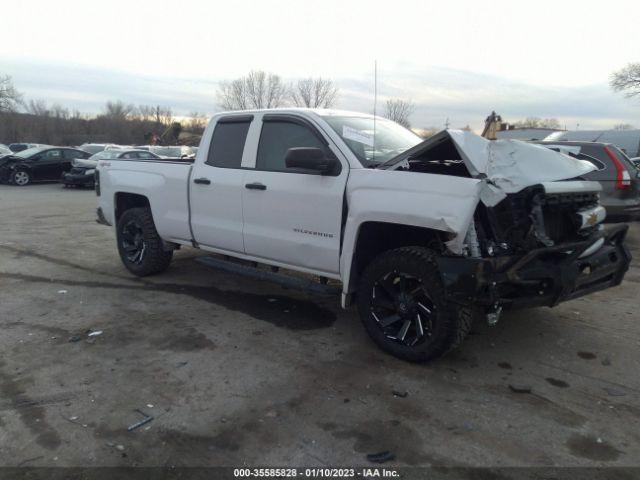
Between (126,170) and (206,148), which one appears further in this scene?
(126,170)

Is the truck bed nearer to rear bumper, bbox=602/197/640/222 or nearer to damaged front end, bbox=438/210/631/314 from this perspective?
damaged front end, bbox=438/210/631/314

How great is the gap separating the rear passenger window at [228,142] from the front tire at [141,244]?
1369mm

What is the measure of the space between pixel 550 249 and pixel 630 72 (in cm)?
5417

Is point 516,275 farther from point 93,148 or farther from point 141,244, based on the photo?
point 93,148

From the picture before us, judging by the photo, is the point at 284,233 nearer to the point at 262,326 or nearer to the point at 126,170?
the point at 262,326

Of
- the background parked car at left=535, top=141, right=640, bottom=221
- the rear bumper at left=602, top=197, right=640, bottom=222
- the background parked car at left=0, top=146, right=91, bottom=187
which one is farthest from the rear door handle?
the background parked car at left=0, top=146, right=91, bottom=187

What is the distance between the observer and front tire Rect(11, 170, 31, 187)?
20.6 metres

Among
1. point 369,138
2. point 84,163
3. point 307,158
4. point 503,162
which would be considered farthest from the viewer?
point 84,163

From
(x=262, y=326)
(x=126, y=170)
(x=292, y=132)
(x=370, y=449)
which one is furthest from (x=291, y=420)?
(x=126, y=170)

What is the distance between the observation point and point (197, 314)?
203 inches

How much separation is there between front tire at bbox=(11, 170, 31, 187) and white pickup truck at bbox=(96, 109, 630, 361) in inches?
735

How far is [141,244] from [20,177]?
1763cm

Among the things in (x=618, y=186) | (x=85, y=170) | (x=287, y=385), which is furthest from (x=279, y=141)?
(x=85, y=170)

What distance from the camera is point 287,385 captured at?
3.66 metres
